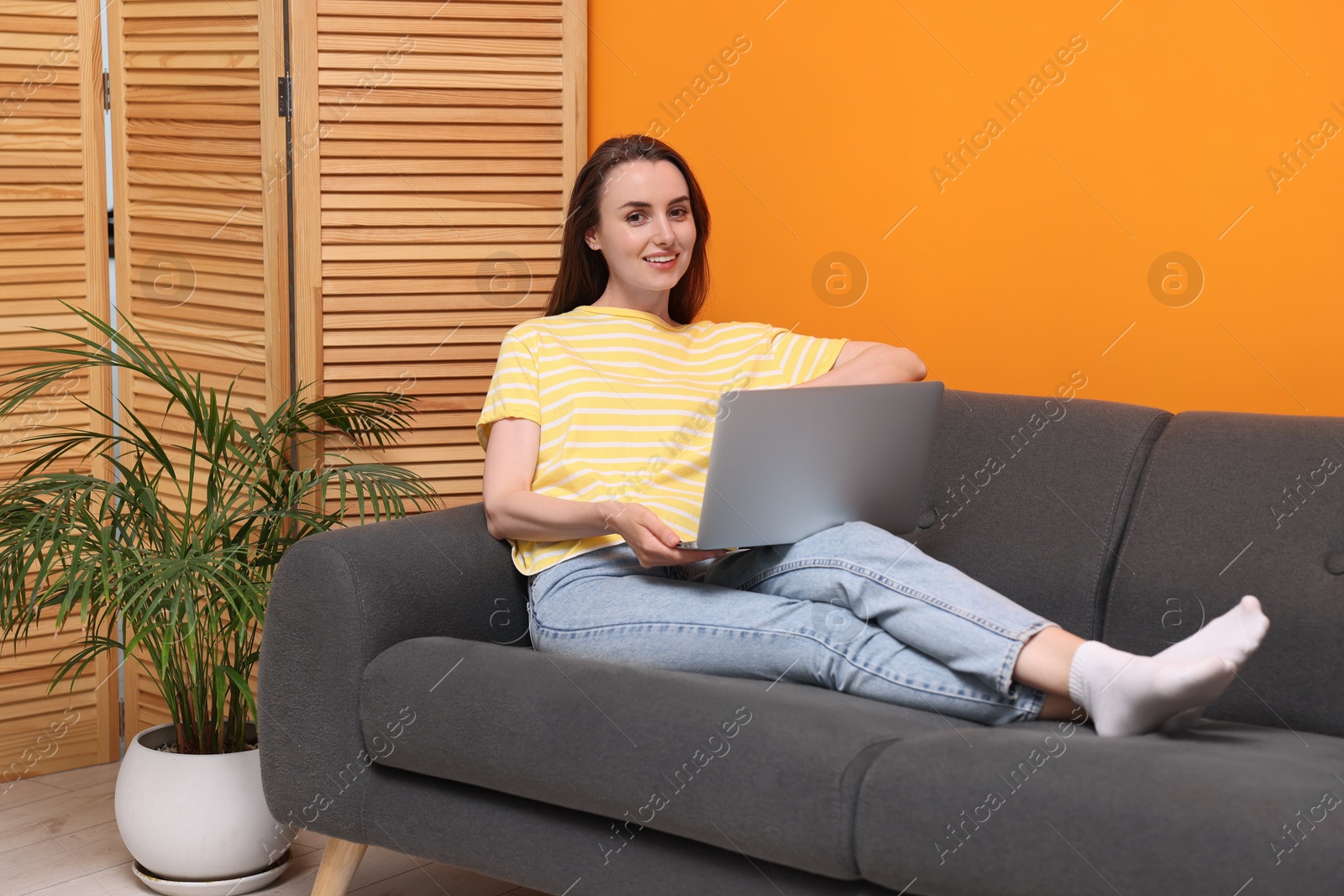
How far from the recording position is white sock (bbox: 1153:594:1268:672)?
1.25 m

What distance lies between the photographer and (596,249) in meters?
2.04

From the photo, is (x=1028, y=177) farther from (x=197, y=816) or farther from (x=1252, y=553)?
(x=197, y=816)

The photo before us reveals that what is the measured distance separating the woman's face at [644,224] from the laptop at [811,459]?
51 centimetres

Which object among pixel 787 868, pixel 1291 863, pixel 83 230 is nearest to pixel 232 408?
pixel 83 230

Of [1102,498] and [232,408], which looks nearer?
[1102,498]

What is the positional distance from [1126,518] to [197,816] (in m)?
1.46

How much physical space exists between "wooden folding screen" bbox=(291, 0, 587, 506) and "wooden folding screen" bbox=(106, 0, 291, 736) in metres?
0.06

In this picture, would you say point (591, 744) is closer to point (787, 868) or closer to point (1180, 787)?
point (787, 868)

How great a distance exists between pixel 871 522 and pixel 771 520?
17cm

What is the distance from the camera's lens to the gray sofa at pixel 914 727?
45.9 inches

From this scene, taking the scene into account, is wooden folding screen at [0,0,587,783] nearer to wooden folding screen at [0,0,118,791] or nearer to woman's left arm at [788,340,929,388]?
wooden folding screen at [0,0,118,791]

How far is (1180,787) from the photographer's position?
114cm

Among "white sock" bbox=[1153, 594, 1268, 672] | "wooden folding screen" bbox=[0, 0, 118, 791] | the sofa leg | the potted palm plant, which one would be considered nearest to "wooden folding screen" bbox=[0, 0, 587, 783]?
"wooden folding screen" bbox=[0, 0, 118, 791]

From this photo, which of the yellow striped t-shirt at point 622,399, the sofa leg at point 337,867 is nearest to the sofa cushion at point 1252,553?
the yellow striped t-shirt at point 622,399
